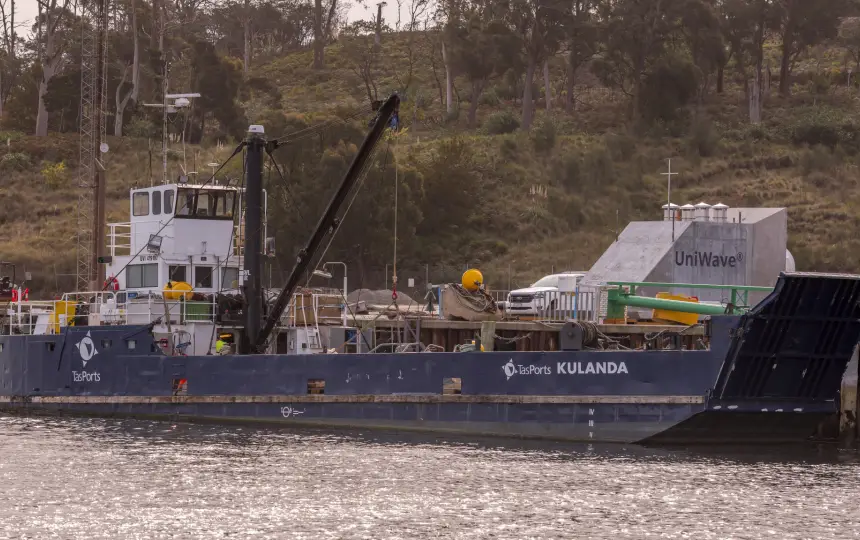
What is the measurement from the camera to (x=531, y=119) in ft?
262

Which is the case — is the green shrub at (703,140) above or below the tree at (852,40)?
below

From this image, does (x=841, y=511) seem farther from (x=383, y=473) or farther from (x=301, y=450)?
(x=301, y=450)

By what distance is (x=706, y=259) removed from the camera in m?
A: 37.1

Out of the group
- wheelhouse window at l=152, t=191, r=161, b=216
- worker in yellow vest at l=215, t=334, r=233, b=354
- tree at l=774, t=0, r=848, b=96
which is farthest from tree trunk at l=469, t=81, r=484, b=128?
worker in yellow vest at l=215, t=334, r=233, b=354

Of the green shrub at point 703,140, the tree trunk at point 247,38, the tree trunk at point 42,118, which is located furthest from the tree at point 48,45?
the green shrub at point 703,140

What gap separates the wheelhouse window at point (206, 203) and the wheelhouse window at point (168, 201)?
22cm

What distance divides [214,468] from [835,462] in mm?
11659

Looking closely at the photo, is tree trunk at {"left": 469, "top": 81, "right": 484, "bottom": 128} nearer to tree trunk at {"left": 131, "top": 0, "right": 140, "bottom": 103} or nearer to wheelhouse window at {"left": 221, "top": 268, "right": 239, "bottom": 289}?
tree trunk at {"left": 131, "top": 0, "right": 140, "bottom": 103}

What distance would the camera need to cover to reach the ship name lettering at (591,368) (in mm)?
27438

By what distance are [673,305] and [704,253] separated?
704 cm

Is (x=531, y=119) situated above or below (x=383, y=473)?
above

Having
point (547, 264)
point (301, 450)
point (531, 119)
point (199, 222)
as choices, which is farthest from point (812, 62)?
point (301, 450)

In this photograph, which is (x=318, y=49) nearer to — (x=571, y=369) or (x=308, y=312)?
(x=308, y=312)

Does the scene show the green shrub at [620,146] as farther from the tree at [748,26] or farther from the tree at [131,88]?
the tree at [131,88]
